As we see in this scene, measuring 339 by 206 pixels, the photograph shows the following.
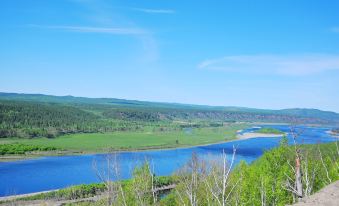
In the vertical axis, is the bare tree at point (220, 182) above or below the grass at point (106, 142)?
above

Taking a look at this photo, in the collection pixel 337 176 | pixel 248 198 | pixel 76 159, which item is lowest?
pixel 76 159

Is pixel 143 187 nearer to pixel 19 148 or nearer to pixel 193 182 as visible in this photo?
pixel 193 182

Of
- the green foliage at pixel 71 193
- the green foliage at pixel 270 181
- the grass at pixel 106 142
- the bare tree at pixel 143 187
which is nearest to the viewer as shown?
the bare tree at pixel 143 187

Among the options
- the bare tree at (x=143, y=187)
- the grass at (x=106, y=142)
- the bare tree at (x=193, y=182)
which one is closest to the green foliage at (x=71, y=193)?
the bare tree at (x=143, y=187)

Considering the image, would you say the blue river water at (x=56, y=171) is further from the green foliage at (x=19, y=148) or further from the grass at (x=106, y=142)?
the grass at (x=106, y=142)

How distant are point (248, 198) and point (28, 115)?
10952cm

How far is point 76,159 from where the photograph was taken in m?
82.2

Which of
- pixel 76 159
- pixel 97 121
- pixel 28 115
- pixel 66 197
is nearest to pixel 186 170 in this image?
pixel 66 197

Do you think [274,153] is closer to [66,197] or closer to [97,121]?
[66,197]

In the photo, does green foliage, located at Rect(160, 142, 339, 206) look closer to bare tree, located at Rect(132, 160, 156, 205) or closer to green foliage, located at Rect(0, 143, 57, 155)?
bare tree, located at Rect(132, 160, 156, 205)

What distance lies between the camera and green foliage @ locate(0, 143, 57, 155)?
82.1m

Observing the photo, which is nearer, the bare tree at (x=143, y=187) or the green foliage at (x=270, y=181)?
the bare tree at (x=143, y=187)

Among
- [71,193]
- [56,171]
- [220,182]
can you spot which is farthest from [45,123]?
[220,182]

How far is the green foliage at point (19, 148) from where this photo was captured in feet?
269
